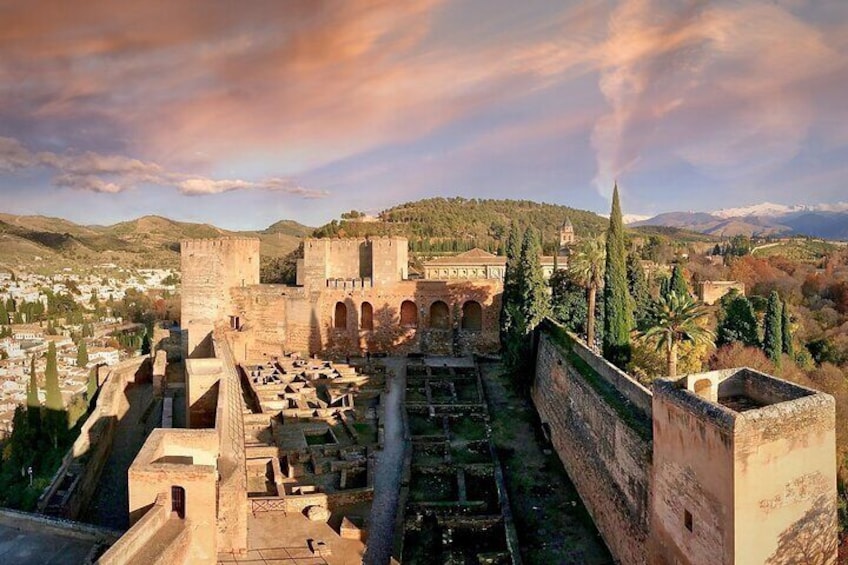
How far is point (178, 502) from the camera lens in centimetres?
934

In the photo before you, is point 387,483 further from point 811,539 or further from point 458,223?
point 458,223

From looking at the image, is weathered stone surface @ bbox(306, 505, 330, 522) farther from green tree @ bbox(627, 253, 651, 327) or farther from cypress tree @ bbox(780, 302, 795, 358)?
cypress tree @ bbox(780, 302, 795, 358)

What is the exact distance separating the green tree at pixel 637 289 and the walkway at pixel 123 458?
60.9 ft

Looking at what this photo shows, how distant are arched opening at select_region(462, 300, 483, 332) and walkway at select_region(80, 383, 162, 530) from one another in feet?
42.8

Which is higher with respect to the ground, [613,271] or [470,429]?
[613,271]

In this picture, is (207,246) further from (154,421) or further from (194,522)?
(194,522)

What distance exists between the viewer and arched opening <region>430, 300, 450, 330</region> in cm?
2606

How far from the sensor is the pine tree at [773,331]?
2541 cm

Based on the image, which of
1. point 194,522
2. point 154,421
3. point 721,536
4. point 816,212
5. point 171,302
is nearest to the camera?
point 721,536

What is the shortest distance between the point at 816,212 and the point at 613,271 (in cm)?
18331

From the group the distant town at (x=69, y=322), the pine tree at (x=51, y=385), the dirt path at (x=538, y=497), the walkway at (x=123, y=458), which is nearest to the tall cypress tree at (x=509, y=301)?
the dirt path at (x=538, y=497)

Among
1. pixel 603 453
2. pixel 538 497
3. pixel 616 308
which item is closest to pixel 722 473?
pixel 603 453

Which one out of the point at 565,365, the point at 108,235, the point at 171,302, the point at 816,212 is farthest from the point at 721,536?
the point at 816,212

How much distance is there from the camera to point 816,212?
552 ft
